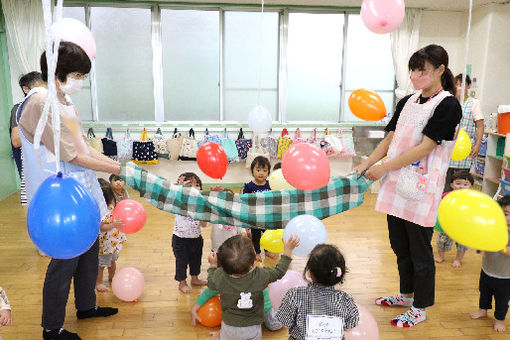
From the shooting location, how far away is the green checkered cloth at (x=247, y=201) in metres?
2.01

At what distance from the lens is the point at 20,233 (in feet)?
11.7

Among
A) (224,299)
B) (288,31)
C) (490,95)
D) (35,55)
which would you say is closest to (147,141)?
(35,55)

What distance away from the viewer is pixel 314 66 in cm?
566

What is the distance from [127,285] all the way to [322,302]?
1.36 meters

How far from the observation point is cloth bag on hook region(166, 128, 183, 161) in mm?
4922

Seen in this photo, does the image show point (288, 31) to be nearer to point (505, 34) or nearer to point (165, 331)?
point (505, 34)

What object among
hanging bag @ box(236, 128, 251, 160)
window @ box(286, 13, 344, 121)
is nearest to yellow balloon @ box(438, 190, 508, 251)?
hanging bag @ box(236, 128, 251, 160)

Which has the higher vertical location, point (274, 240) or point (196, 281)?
point (274, 240)

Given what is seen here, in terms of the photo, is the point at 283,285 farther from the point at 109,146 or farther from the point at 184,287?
the point at 109,146

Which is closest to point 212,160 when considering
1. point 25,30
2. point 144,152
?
point 144,152

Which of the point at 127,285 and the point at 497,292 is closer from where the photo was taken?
the point at 497,292

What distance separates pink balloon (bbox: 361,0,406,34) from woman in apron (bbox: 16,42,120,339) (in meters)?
1.50

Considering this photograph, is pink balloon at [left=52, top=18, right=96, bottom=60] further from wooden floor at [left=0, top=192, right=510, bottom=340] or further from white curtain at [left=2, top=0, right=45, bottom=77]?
white curtain at [left=2, top=0, right=45, bottom=77]

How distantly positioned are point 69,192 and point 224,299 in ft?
2.59
